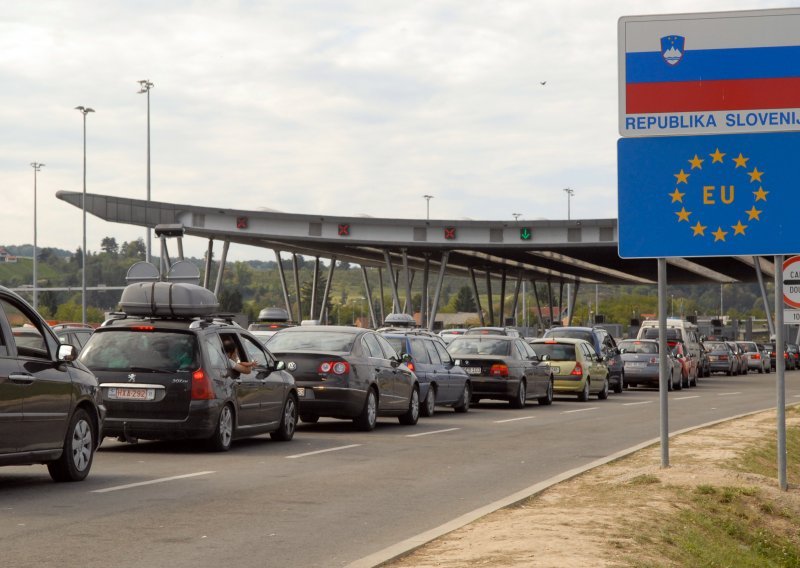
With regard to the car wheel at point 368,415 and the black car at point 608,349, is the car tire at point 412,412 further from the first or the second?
the black car at point 608,349

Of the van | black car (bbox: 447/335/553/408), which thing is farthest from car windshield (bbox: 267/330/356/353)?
the van

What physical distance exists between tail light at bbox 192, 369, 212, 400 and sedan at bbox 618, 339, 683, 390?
89.6ft

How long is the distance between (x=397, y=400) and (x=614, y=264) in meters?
63.1

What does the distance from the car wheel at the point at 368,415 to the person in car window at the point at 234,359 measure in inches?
137

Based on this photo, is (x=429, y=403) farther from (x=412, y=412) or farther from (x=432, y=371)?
(x=412, y=412)

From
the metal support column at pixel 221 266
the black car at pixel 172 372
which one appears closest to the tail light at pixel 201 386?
the black car at pixel 172 372

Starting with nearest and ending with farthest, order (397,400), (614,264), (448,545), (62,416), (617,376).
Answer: (448,545)
(62,416)
(397,400)
(617,376)
(614,264)

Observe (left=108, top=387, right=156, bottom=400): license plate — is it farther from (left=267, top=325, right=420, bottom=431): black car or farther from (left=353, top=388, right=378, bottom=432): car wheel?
(left=353, top=388, right=378, bottom=432): car wheel

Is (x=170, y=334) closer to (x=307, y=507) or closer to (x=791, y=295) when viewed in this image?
(x=307, y=507)

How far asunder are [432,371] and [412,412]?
2676mm

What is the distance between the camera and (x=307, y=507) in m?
11.5

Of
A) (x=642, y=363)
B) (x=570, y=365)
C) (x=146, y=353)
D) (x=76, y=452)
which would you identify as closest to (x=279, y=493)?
(x=76, y=452)

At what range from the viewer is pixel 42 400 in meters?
12.2

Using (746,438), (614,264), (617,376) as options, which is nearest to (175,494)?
(746,438)
